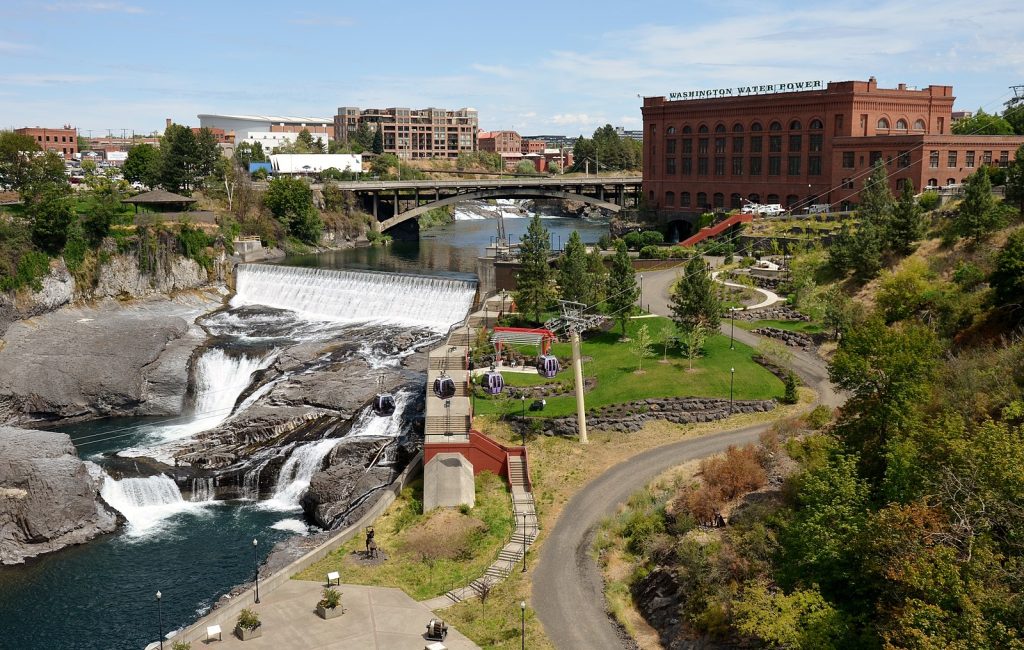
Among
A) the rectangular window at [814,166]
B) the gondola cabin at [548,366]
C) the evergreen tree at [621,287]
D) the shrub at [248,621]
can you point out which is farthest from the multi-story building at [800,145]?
the shrub at [248,621]

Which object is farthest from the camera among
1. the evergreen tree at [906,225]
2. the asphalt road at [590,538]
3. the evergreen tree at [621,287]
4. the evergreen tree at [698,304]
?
the evergreen tree at [906,225]

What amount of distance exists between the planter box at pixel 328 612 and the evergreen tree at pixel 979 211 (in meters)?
46.0

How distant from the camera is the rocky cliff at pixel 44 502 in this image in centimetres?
4200

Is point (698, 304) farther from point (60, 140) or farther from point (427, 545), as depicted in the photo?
point (60, 140)

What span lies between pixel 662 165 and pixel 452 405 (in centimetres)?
6958

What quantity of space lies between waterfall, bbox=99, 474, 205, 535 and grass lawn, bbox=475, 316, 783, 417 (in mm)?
16492

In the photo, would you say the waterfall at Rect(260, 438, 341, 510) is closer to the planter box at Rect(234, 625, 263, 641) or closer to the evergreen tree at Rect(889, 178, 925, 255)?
the planter box at Rect(234, 625, 263, 641)

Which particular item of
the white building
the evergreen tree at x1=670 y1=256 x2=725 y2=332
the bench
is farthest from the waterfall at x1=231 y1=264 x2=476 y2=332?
the white building

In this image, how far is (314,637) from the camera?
30.5 meters

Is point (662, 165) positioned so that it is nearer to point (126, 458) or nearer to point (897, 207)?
point (897, 207)

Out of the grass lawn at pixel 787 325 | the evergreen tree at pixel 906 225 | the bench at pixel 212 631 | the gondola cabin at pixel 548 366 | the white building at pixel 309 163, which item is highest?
the white building at pixel 309 163

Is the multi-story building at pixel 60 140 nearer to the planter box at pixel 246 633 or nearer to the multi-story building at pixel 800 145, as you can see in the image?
the multi-story building at pixel 800 145

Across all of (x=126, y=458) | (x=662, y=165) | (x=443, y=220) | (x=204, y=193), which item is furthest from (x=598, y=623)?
(x=443, y=220)

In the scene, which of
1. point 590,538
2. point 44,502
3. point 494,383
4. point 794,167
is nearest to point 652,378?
point 494,383
